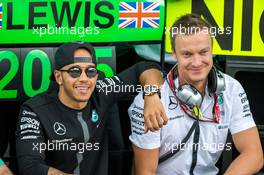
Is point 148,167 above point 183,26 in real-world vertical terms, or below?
below

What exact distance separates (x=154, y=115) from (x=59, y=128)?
1.65 ft

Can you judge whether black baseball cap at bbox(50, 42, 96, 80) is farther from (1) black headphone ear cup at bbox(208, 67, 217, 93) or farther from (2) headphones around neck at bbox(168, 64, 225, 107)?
(1) black headphone ear cup at bbox(208, 67, 217, 93)

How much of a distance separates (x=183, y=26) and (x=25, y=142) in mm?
955

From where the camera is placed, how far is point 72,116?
2861 mm

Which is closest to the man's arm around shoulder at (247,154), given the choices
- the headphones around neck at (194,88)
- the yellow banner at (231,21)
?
the headphones around neck at (194,88)

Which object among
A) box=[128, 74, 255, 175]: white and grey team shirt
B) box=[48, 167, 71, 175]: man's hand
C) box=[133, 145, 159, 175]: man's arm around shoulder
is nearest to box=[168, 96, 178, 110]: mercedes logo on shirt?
box=[128, 74, 255, 175]: white and grey team shirt

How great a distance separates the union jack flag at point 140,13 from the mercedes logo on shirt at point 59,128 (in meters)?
0.67

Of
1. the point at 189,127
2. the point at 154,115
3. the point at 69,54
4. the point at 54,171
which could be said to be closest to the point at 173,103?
the point at 189,127

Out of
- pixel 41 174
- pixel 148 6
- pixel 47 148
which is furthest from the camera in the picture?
pixel 148 6

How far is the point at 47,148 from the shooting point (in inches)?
110

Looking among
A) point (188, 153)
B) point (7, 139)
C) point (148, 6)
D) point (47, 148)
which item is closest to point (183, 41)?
point (148, 6)

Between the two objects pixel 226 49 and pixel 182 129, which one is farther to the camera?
pixel 226 49

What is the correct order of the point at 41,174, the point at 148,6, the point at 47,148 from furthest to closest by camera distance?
the point at 148,6 → the point at 47,148 → the point at 41,174

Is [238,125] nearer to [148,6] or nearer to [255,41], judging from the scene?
[255,41]
